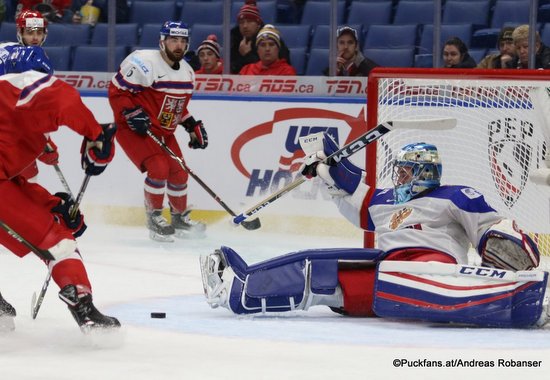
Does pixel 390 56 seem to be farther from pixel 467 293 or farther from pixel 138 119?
pixel 467 293

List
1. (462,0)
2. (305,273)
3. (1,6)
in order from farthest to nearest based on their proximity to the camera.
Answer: (1,6), (462,0), (305,273)

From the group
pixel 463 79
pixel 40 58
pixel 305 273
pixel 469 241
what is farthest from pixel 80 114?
pixel 463 79

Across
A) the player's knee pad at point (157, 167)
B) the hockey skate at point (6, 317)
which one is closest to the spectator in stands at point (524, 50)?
the player's knee pad at point (157, 167)

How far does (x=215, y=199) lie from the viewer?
7477 millimetres

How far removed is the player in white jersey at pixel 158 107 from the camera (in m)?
7.30

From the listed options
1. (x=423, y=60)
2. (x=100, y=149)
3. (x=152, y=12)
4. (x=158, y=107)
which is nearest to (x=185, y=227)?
(x=158, y=107)

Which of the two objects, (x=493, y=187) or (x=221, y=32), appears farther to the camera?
(x=221, y=32)

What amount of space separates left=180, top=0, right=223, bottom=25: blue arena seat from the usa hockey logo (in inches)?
87.5

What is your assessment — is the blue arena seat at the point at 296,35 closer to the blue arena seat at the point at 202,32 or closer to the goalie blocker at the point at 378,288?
the blue arena seat at the point at 202,32

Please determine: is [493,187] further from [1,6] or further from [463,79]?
[1,6]

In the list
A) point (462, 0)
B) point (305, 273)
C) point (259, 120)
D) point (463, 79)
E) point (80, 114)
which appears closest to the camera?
point (80, 114)

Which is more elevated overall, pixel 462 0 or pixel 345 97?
pixel 462 0

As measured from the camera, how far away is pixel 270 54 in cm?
765

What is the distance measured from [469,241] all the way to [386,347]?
727mm
